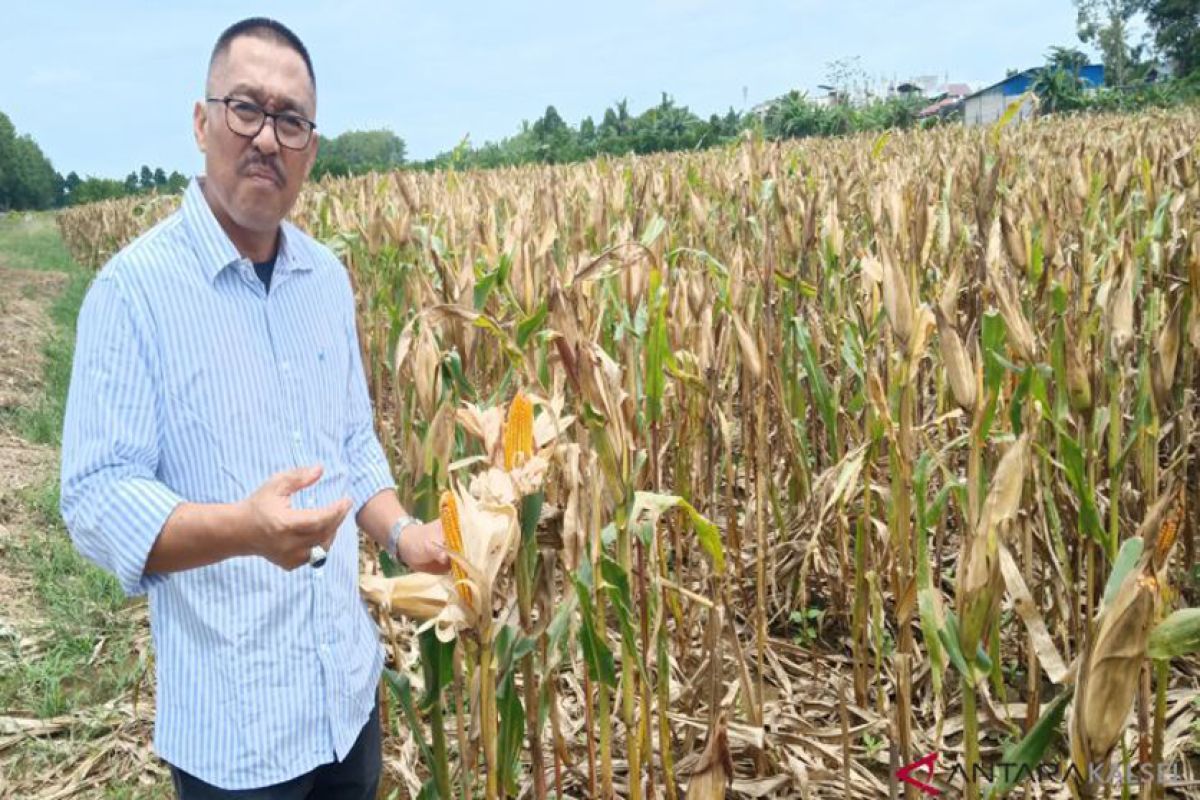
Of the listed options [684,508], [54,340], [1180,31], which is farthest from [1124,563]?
[1180,31]

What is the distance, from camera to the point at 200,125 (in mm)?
1432

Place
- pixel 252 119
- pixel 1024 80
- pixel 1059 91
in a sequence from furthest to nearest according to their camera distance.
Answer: pixel 1024 80, pixel 1059 91, pixel 252 119

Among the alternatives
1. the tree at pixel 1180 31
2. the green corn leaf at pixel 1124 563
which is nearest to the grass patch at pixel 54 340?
the green corn leaf at pixel 1124 563

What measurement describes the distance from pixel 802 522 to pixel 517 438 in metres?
1.98

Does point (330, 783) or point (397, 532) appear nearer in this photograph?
point (397, 532)

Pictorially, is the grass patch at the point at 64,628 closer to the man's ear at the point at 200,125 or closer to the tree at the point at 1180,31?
the man's ear at the point at 200,125

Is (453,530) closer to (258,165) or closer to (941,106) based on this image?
(258,165)

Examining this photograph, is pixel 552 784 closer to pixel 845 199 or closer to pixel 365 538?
pixel 365 538

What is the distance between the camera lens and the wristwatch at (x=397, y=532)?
1.50m

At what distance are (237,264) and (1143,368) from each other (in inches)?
66.2

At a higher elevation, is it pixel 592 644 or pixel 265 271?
pixel 265 271

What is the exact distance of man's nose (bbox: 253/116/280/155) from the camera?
4.43ft

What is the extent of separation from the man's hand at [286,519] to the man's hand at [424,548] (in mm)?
184

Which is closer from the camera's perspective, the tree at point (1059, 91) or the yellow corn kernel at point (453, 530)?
the yellow corn kernel at point (453, 530)
